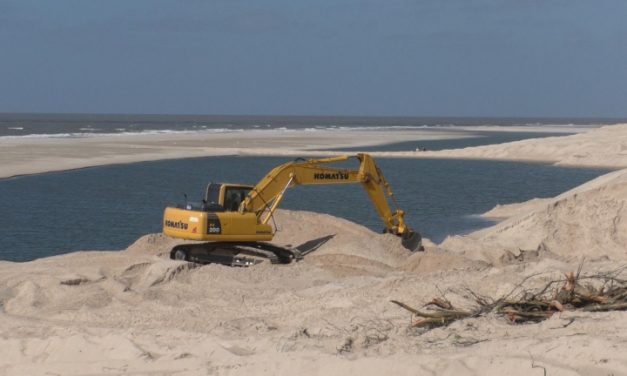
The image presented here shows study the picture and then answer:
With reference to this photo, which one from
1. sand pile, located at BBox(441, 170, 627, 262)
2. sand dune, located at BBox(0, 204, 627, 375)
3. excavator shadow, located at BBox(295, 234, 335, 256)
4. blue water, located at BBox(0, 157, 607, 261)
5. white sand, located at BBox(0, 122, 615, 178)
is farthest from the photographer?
white sand, located at BBox(0, 122, 615, 178)

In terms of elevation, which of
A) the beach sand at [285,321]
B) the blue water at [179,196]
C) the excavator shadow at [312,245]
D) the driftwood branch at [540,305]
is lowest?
the blue water at [179,196]

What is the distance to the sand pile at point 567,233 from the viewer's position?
1563cm

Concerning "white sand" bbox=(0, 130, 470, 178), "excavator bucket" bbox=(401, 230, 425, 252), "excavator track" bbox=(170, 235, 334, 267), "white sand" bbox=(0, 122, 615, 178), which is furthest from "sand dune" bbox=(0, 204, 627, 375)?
"white sand" bbox=(0, 130, 470, 178)

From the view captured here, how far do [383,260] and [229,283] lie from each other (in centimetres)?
335

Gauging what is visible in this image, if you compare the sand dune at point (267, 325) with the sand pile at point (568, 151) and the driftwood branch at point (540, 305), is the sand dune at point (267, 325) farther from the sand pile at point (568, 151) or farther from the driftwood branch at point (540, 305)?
the sand pile at point (568, 151)

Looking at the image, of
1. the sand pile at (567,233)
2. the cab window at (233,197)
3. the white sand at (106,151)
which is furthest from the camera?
the white sand at (106,151)

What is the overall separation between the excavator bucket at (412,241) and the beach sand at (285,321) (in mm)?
310

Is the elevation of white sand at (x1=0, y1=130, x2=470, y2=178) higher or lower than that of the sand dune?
lower

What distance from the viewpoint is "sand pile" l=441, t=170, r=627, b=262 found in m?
15.6

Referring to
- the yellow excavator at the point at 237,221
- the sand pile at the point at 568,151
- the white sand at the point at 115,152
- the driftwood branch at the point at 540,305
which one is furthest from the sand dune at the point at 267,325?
the sand pile at the point at 568,151

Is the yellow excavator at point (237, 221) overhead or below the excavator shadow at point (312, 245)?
overhead

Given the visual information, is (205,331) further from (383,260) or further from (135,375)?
(383,260)

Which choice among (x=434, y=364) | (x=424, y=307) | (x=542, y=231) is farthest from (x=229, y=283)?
(x=542, y=231)

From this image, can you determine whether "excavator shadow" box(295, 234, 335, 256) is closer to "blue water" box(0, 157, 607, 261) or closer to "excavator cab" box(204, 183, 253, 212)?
"excavator cab" box(204, 183, 253, 212)
